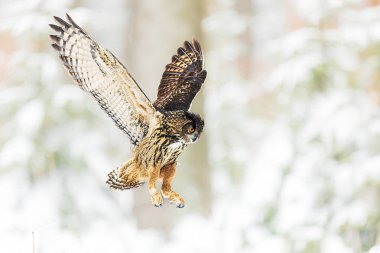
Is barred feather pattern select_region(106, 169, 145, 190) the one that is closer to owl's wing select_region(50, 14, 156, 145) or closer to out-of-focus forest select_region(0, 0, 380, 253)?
owl's wing select_region(50, 14, 156, 145)

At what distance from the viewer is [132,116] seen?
0.72 metres

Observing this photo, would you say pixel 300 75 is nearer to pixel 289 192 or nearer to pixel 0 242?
pixel 289 192

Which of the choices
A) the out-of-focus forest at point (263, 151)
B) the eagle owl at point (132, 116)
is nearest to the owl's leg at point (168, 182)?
the eagle owl at point (132, 116)

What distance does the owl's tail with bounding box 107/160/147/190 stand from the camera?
700 millimetres

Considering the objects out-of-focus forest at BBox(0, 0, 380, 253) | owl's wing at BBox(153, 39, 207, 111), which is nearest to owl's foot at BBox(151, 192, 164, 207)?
owl's wing at BBox(153, 39, 207, 111)

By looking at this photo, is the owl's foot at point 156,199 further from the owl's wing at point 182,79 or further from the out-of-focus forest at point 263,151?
the out-of-focus forest at point 263,151

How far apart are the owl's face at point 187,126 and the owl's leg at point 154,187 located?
1.9 inches

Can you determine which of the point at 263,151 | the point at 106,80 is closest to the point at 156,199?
the point at 106,80

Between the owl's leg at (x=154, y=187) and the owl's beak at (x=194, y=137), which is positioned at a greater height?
the owl's beak at (x=194, y=137)

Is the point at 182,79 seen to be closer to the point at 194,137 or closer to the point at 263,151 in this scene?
the point at 194,137

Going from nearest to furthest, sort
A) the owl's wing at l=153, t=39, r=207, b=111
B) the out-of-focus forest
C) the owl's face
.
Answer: the owl's face → the owl's wing at l=153, t=39, r=207, b=111 → the out-of-focus forest

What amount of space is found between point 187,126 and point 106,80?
0.12 metres

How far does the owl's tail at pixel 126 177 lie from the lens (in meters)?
0.70

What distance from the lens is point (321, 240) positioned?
3.09 m
